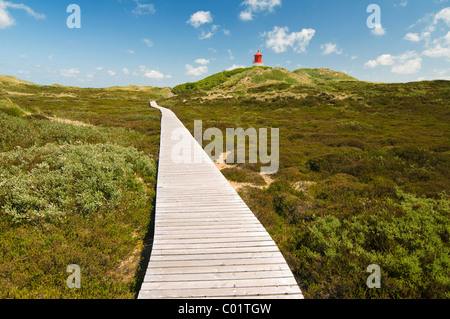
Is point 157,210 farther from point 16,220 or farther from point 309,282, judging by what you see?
point 309,282

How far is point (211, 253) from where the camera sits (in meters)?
4.56

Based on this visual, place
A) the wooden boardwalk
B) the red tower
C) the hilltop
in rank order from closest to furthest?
the wooden boardwalk < the hilltop < the red tower

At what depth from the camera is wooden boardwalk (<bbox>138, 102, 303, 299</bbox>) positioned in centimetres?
370

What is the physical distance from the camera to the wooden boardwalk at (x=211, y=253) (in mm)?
3697

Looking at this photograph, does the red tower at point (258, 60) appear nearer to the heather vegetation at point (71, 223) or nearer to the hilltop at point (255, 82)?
the hilltop at point (255, 82)

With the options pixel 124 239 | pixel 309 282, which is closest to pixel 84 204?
pixel 124 239

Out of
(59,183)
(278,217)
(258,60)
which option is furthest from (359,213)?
(258,60)

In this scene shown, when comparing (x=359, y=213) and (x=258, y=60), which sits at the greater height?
(x=258, y=60)

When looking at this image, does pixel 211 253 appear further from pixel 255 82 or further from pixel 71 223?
pixel 255 82

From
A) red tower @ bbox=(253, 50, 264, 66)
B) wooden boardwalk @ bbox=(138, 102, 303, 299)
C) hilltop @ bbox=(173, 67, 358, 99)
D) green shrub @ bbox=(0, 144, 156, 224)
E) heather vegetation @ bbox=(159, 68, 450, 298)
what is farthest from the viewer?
red tower @ bbox=(253, 50, 264, 66)

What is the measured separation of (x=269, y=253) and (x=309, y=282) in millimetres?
1022

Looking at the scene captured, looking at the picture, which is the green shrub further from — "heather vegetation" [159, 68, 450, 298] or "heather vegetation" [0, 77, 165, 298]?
"heather vegetation" [159, 68, 450, 298]

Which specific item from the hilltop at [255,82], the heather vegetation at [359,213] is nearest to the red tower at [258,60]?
the hilltop at [255,82]

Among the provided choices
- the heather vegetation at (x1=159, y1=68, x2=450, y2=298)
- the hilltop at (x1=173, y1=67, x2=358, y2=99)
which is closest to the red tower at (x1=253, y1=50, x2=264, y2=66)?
the hilltop at (x1=173, y1=67, x2=358, y2=99)
